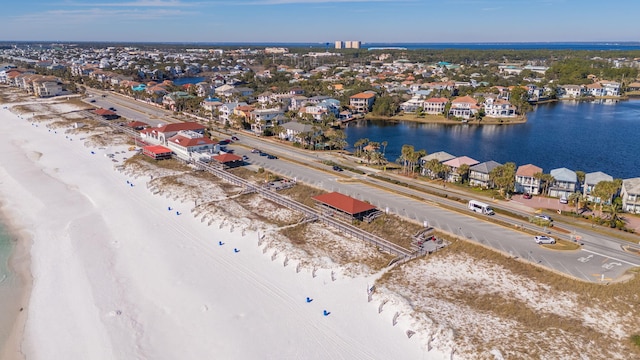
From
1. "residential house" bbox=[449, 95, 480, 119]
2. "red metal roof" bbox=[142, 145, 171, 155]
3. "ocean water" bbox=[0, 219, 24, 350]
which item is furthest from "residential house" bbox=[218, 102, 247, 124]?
"ocean water" bbox=[0, 219, 24, 350]

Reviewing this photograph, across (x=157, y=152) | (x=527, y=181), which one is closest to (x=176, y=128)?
(x=157, y=152)

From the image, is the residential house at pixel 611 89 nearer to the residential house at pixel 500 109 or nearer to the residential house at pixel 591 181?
the residential house at pixel 500 109

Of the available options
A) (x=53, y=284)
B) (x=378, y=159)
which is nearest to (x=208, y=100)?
(x=378, y=159)

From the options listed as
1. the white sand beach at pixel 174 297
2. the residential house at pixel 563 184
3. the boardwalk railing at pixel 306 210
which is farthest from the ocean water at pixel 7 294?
the residential house at pixel 563 184

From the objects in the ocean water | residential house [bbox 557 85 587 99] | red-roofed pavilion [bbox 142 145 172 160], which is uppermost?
residential house [bbox 557 85 587 99]

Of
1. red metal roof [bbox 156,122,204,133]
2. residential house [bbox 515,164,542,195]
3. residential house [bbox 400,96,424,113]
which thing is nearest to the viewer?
residential house [bbox 515,164,542,195]

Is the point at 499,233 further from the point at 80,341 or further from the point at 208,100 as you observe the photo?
the point at 208,100

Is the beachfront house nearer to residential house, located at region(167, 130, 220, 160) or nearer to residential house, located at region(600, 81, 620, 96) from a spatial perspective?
residential house, located at region(167, 130, 220, 160)
